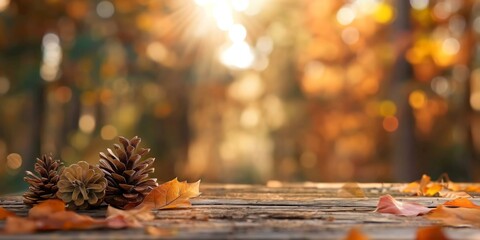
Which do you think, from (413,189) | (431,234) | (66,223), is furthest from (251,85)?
(431,234)

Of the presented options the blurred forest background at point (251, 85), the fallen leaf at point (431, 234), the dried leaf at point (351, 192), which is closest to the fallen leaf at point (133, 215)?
the fallen leaf at point (431, 234)

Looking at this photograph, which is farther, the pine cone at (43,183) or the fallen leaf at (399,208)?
the pine cone at (43,183)

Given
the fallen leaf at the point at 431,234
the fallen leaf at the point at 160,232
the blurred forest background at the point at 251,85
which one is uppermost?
the blurred forest background at the point at 251,85

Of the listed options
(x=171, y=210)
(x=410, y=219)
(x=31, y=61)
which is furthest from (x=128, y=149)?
(x=31, y=61)

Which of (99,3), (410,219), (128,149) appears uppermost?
(99,3)

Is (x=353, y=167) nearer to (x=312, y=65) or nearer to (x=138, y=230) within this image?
(x=312, y=65)

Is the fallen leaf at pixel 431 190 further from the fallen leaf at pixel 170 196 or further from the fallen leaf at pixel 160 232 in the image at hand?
the fallen leaf at pixel 160 232
